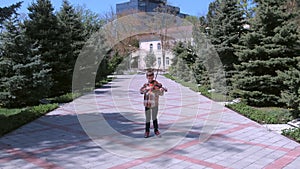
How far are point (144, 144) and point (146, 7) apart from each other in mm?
37454

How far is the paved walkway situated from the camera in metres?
4.36

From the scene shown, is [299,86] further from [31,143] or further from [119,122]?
[31,143]

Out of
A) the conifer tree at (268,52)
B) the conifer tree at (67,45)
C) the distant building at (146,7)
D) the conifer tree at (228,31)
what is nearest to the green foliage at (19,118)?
the conifer tree at (67,45)

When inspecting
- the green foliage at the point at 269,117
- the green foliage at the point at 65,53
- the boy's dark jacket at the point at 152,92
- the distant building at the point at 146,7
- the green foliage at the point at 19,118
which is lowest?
the green foliage at the point at 269,117

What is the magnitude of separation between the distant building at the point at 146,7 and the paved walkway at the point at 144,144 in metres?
29.3

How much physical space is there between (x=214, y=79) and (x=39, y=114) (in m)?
8.19

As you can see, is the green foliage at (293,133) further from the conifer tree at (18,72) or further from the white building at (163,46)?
the conifer tree at (18,72)

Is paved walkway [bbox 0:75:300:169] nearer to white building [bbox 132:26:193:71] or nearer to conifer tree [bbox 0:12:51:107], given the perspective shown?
conifer tree [bbox 0:12:51:107]

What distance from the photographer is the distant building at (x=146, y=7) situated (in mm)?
36000

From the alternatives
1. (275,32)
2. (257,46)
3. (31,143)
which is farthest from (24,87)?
(275,32)

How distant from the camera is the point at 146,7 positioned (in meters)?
40.8

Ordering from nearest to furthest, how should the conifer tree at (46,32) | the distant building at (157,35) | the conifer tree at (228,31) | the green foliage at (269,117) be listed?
the green foliage at (269,117) → the conifer tree at (46,32) → the conifer tree at (228,31) → the distant building at (157,35)

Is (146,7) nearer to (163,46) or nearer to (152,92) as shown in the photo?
(163,46)

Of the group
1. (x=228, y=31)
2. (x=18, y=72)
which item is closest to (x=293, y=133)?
(x=228, y=31)
